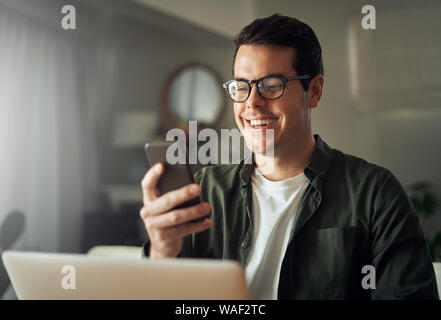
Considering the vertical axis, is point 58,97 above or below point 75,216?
above

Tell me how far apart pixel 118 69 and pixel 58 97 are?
63cm

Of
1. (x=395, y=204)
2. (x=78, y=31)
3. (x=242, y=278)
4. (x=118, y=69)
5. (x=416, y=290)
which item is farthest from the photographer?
(x=118, y=69)

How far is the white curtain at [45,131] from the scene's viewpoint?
2.38 metres

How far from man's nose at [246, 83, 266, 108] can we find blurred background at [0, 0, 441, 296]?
0.58 m

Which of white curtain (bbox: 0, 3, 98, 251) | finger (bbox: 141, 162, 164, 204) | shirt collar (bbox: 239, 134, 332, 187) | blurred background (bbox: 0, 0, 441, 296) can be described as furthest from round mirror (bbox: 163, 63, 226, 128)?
finger (bbox: 141, 162, 164, 204)

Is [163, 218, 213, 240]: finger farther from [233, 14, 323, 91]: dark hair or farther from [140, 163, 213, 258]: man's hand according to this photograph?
[233, 14, 323, 91]: dark hair

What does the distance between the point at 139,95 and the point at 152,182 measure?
2.51 metres

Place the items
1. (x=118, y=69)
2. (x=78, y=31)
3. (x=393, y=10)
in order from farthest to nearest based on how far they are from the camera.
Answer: (x=118, y=69), (x=78, y=31), (x=393, y=10)

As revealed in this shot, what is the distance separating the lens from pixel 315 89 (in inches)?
47.0

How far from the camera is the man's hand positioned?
0.83 m

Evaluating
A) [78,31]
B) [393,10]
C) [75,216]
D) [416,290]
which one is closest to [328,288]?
[416,290]

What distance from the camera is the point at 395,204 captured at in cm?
102
